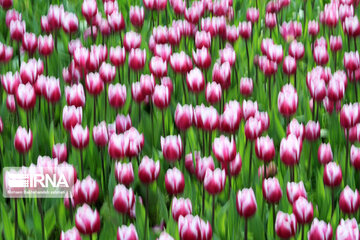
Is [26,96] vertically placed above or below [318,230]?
above

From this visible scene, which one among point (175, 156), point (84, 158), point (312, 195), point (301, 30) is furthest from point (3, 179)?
point (301, 30)

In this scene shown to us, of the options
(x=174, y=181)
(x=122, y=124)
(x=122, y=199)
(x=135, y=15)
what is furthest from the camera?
(x=135, y=15)

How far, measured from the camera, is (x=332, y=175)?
8.38ft

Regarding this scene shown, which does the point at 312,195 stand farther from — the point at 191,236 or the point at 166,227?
the point at 191,236

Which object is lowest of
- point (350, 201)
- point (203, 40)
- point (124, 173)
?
point (350, 201)

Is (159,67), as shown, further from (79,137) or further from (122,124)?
(79,137)

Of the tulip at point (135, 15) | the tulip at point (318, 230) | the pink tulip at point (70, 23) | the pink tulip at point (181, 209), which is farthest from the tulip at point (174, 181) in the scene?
the tulip at point (135, 15)

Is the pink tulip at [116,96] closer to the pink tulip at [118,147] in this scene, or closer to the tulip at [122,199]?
the pink tulip at [118,147]

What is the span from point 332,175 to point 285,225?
45cm

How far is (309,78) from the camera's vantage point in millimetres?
3348

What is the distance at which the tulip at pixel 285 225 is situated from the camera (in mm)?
2184

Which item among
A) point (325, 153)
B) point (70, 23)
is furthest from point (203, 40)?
point (325, 153)

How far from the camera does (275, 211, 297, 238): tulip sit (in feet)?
7.16

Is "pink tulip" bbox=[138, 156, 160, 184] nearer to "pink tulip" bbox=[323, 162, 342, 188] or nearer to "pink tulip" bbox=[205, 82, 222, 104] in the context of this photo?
"pink tulip" bbox=[323, 162, 342, 188]
